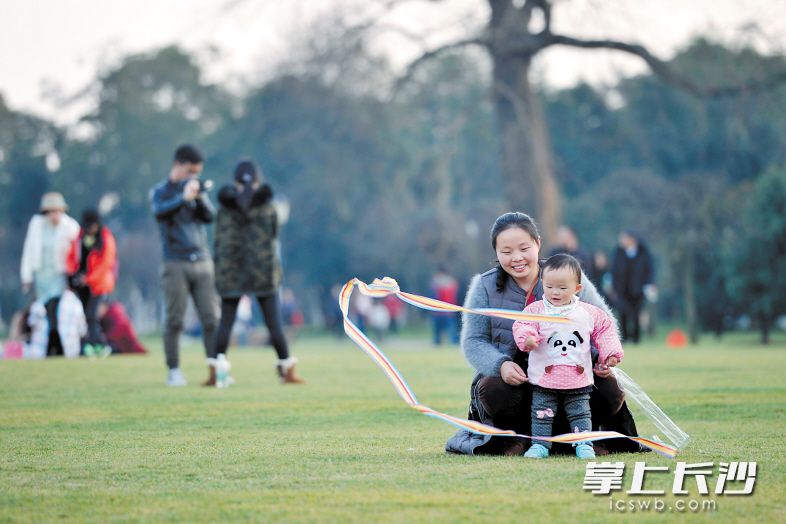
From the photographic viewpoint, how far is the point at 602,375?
685cm

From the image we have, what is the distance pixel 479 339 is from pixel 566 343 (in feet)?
2.09

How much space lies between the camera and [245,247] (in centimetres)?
1270

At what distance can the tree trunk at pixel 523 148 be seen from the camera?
28.1m

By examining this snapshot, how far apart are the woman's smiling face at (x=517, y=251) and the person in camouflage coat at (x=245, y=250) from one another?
19.2 ft

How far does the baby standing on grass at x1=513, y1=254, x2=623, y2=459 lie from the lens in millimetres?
6680

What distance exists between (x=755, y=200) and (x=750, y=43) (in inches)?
384

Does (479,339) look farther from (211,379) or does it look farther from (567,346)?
(211,379)

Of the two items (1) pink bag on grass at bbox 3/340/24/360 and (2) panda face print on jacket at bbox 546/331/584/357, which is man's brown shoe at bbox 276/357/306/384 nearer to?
(2) panda face print on jacket at bbox 546/331/584/357

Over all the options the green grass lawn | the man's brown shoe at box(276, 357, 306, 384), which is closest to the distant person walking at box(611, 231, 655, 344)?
the green grass lawn

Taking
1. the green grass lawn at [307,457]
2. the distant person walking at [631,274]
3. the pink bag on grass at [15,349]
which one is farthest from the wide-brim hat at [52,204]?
the distant person walking at [631,274]

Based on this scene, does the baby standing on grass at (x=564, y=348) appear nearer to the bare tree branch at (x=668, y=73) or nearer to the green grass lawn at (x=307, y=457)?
the green grass lawn at (x=307, y=457)

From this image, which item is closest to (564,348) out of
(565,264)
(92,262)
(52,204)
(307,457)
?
(565,264)

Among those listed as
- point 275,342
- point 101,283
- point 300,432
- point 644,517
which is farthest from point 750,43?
point 644,517

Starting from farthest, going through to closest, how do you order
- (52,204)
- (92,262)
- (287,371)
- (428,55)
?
(428,55) → (52,204) → (92,262) → (287,371)
